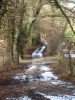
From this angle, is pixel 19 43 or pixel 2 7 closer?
pixel 2 7

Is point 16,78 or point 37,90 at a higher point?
point 37,90

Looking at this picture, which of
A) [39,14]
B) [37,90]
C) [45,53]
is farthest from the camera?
[45,53]

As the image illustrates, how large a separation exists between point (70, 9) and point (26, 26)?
7858 millimetres

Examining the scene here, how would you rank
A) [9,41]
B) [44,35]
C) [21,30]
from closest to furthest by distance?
1. [9,41]
2. [21,30]
3. [44,35]

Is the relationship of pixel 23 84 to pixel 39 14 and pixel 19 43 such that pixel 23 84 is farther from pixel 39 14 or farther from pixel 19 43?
pixel 39 14

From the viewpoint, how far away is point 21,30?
34344 mm

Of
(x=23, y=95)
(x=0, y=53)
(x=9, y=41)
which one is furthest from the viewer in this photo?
(x=9, y=41)

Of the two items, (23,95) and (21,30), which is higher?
(23,95)

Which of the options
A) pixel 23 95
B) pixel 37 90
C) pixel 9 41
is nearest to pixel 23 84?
pixel 37 90

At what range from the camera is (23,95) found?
14.4m

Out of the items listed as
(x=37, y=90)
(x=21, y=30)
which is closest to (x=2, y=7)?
(x=37, y=90)

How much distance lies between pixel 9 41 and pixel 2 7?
612 inches

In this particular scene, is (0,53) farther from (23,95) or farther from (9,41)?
(23,95)

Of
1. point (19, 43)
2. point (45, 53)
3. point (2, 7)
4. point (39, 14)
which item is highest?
point (2, 7)
